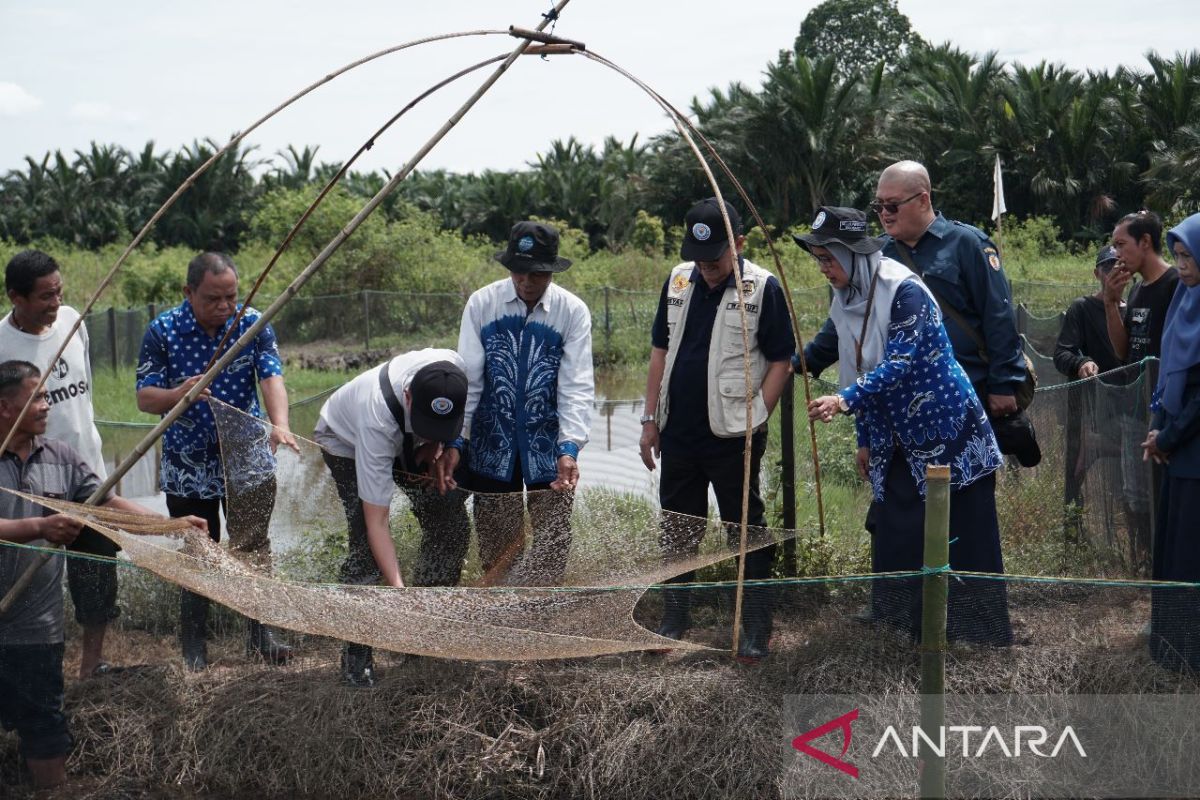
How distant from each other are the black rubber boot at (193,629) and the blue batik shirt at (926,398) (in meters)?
2.00

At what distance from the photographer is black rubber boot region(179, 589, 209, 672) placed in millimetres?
3555

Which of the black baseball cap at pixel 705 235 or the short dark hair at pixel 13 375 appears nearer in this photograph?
the short dark hair at pixel 13 375

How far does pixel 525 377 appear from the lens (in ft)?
14.0

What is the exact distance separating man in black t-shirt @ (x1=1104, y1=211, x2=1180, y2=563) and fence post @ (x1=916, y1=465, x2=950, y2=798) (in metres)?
2.08

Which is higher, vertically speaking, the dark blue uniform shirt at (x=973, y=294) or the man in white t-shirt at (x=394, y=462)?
the dark blue uniform shirt at (x=973, y=294)

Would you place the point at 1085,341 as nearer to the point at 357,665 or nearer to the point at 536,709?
the point at 536,709

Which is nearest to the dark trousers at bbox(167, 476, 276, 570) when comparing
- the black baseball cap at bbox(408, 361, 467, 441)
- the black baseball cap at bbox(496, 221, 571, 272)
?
the black baseball cap at bbox(408, 361, 467, 441)

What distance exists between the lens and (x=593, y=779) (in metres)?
3.34

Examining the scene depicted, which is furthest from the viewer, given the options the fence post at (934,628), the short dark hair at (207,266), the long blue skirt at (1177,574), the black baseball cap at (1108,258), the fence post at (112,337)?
the fence post at (112,337)

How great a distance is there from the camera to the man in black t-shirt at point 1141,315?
15.3 ft

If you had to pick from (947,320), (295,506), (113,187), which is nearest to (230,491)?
(295,506)

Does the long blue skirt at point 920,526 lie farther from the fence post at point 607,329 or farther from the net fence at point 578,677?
the fence post at point 607,329

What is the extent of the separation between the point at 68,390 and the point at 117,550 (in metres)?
0.62

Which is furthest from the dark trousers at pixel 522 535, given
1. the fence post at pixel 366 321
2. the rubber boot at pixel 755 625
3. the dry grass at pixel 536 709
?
the fence post at pixel 366 321
